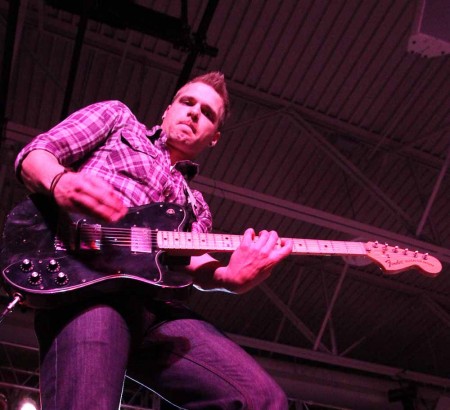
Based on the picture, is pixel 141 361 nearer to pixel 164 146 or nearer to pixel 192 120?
pixel 164 146

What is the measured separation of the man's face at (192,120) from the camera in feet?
8.11

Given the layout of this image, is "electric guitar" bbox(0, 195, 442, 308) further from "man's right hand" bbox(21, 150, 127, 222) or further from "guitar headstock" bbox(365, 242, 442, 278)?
"guitar headstock" bbox(365, 242, 442, 278)

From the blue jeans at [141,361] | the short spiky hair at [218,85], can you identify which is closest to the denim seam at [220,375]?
the blue jeans at [141,361]

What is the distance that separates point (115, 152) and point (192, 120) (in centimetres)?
57

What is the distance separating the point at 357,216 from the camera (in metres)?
8.34

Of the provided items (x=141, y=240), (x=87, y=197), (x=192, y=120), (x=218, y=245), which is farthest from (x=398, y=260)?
(x=87, y=197)

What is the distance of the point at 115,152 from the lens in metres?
2.04

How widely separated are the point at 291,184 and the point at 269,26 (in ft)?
8.31

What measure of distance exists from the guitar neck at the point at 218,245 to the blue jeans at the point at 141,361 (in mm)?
244

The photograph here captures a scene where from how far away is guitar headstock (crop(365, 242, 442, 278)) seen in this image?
275cm

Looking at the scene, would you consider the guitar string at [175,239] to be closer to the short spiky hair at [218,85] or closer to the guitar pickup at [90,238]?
the guitar pickup at [90,238]

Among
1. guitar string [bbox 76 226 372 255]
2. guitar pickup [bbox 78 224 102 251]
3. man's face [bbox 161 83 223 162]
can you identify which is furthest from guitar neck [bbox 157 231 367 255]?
man's face [bbox 161 83 223 162]

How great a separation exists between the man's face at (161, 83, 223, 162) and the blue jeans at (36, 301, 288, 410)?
87 centimetres

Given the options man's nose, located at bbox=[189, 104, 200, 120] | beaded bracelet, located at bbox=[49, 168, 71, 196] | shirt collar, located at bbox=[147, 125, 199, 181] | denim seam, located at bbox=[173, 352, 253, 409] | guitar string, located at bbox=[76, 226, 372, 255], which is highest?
man's nose, located at bbox=[189, 104, 200, 120]
